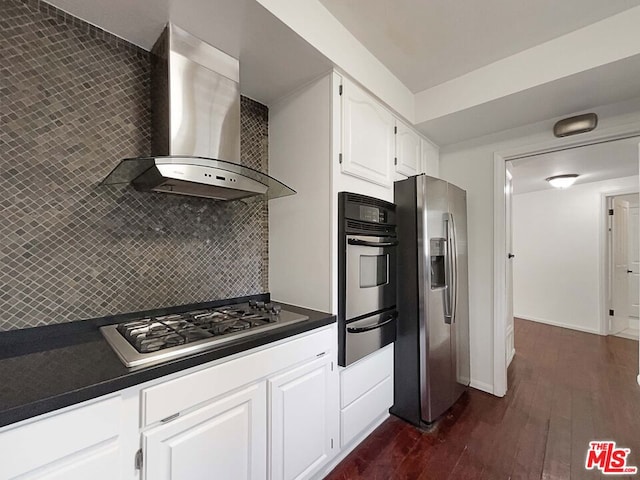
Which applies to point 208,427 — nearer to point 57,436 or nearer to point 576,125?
point 57,436

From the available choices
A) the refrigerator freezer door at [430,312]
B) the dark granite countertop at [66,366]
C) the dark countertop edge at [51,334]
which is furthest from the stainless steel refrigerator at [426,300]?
the dark countertop edge at [51,334]

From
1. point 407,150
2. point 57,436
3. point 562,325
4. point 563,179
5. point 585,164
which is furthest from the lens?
point 562,325

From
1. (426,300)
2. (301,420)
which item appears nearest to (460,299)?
(426,300)

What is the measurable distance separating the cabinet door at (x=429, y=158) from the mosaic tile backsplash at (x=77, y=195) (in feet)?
6.42

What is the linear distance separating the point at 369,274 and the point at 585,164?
133 inches

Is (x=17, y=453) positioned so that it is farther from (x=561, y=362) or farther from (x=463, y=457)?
(x=561, y=362)

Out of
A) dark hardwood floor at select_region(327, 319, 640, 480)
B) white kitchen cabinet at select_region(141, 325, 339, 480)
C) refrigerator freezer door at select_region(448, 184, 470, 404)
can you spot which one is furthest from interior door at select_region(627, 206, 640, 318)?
white kitchen cabinet at select_region(141, 325, 339, 480)

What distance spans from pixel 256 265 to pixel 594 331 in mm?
5103

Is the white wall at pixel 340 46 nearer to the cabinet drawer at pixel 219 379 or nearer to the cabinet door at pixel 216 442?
the cabinet drawer at pixel 219 379

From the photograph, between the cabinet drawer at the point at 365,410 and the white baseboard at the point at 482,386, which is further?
the white baseboard at the point at 482,386

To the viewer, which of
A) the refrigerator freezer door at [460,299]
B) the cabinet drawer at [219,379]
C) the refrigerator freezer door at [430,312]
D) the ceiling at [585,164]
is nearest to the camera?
the cabinet drawer at [219,379]

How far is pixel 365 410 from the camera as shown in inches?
72.2

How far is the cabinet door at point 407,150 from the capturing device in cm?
221

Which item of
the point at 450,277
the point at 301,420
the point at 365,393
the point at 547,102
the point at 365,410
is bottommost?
the point at 365,410
